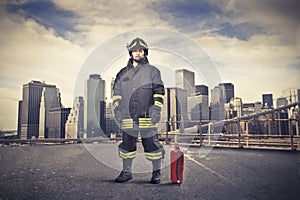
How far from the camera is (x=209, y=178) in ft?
14.7

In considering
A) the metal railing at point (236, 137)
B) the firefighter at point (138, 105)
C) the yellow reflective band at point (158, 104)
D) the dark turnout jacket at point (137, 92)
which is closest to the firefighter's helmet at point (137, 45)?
the firefighter at point (138, 105)

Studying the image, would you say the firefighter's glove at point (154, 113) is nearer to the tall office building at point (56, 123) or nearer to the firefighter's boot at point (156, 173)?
the firefighter's boot at point (156, 173)

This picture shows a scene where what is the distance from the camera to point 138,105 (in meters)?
4.35

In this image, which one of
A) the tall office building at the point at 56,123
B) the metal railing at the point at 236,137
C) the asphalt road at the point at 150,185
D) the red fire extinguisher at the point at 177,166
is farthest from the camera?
the tall office building at the point at 56,123

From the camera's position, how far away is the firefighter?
434 centimetres

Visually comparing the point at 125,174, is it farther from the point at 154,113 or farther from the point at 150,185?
the point at 154,113

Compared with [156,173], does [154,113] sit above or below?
above

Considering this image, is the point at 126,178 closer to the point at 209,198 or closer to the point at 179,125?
the point at 209,198

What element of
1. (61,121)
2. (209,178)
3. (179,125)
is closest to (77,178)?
(209,178)

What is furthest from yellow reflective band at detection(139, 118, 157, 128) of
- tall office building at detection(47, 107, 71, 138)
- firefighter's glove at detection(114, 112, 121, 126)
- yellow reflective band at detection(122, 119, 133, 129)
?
tall office building at detection(47, 107, 71, 138)

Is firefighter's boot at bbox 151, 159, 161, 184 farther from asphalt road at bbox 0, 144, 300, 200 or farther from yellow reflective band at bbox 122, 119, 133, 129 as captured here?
yellow reflective band at bbox 122, 119, 133, 129

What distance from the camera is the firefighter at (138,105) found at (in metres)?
4.34

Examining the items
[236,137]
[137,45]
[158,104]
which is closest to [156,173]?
[158,104]

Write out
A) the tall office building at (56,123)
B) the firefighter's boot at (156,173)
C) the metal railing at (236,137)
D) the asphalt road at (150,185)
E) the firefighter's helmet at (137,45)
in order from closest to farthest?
the asphalt road at (150,185) → the firefighter's boot at (156,173) → the firefighter's helmet at (137,45) → the metal railing at (236,137) → the tall office building at (56,123)
